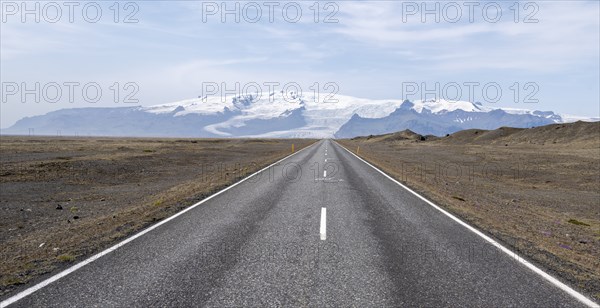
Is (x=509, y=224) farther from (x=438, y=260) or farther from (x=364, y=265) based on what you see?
(x=364, y=265)

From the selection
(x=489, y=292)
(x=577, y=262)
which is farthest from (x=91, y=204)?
(x=577, y=262)

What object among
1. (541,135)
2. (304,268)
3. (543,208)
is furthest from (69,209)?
(541,135)

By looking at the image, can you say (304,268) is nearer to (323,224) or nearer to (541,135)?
(323,224)

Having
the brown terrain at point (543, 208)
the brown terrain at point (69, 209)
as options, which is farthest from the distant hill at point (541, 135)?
the brown terrain at point (69, 209)

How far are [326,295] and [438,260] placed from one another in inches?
102

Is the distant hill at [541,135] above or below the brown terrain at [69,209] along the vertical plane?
above

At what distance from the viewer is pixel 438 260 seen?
23.5ft

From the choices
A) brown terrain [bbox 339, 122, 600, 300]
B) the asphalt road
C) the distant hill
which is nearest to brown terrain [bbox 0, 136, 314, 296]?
the asphalt road

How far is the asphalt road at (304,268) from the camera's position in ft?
17.9

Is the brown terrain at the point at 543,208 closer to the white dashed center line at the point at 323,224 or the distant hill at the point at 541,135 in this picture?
the white dashed center line at the point at 323,224

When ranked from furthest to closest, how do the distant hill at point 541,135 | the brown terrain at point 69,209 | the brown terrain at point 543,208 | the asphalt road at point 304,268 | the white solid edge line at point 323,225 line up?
the distant hill at point 541,135 < the white solid edge line at point 323,225 < the brown terrain at point 543,208 < the brown terrain at point 69,209 < the asphalt road at point 304,268

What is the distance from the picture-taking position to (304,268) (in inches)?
261

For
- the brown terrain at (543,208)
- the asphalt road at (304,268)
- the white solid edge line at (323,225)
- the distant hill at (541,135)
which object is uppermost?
the distant hill at (541,135)

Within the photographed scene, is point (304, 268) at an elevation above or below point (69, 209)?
above
